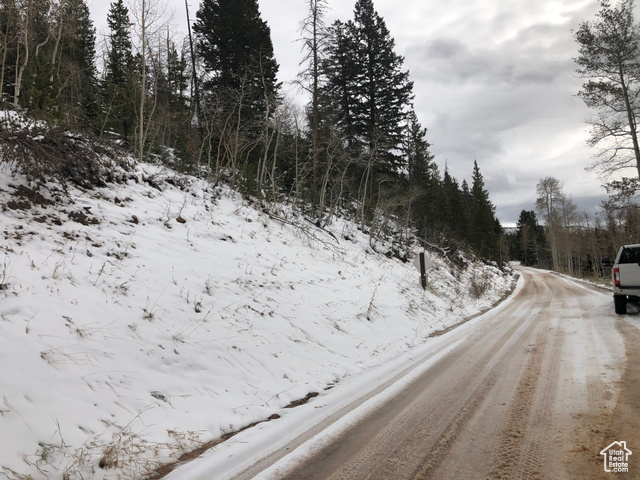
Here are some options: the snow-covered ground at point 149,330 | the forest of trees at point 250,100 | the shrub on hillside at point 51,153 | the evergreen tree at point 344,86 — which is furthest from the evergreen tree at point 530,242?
the shrub on hillside at point 51,153

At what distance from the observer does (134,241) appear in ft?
22.1

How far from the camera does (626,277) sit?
28.0 ft

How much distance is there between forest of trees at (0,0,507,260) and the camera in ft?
56.1

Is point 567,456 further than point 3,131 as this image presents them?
No

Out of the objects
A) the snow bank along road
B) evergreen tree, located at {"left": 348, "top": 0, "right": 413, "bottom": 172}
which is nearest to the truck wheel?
the snow bank along road

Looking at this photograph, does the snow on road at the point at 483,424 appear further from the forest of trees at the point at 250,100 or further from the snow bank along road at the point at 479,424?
the forest of trees at the point at 250,100

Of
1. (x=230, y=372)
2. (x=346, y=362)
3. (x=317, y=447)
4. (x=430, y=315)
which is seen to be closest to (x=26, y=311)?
(x=230, y=372)

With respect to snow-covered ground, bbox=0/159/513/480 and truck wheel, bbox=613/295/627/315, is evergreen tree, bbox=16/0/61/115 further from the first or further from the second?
truck wheel, bbox=613/295/627/315

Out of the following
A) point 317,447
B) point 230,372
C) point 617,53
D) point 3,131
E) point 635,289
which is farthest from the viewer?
point 617,53

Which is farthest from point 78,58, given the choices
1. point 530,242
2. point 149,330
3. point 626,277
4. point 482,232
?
point 530,242

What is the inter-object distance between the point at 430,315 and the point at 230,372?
8312 millimetres

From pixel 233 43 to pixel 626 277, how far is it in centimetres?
2349

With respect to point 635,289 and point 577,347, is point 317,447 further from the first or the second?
point 635,289

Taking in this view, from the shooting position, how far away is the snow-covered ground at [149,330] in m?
2.91
